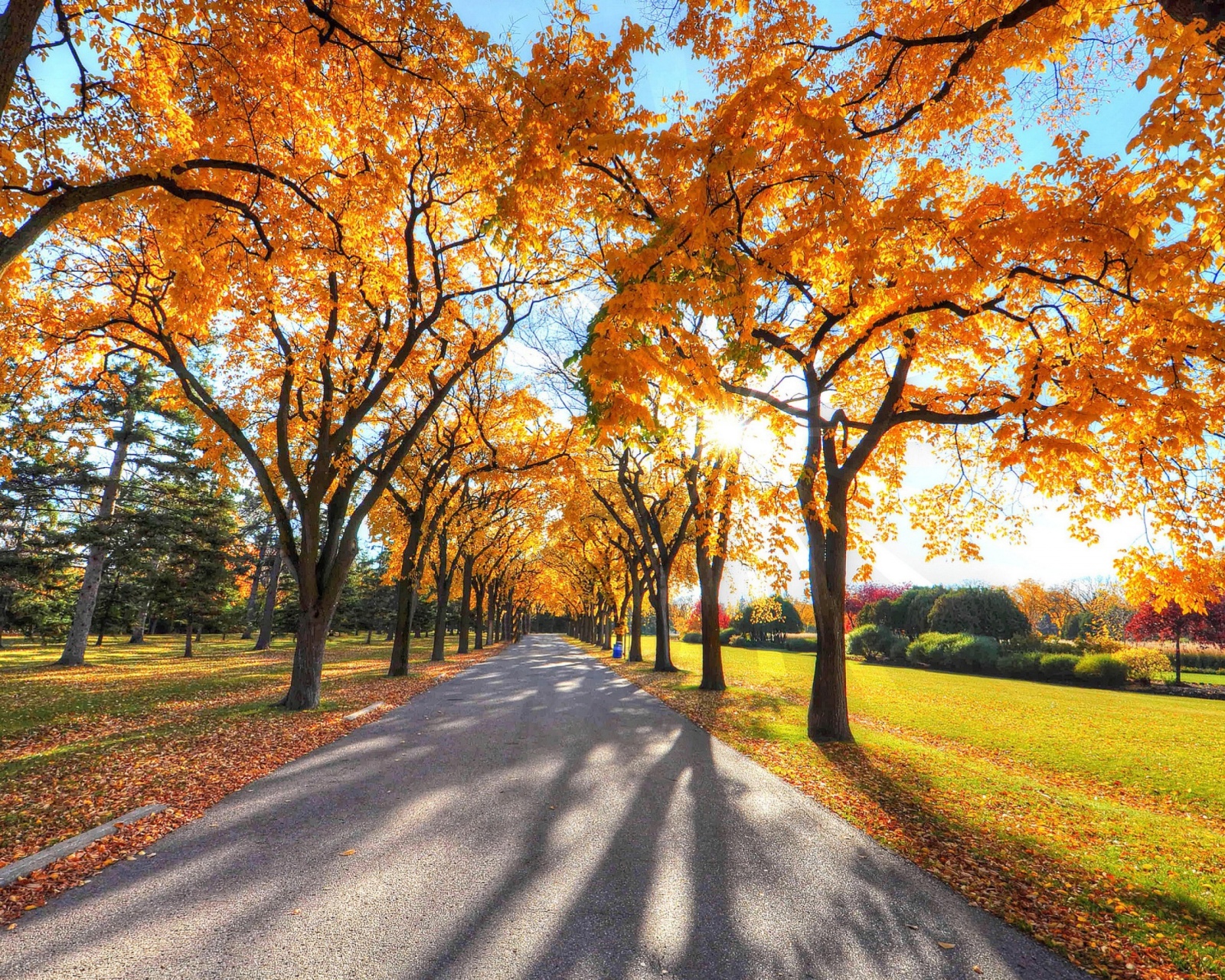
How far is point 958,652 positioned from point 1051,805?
3303cm

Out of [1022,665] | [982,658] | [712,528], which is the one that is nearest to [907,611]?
[982,658]

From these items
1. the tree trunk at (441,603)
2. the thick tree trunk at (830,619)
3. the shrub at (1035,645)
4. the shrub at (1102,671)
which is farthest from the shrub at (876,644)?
the thick tree trunk at (830,619)

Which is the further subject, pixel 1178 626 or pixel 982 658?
pixel 982 658

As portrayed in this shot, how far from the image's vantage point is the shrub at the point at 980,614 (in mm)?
42281

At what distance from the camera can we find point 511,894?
3607mm

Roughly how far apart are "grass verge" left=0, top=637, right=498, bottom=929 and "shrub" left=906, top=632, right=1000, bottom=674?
33.7 metres

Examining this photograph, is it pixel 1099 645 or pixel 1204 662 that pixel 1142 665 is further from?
pixel 1204 662

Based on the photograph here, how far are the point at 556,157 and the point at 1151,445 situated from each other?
940 cm

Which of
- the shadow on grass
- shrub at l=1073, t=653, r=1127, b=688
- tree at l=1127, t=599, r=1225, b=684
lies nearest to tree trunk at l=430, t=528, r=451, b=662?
the shadow on grass

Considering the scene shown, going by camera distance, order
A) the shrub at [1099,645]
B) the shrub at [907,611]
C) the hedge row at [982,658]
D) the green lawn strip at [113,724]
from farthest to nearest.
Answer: the shrub at [907,611] < the shrub at [1099,645] < the hedge row at [982,658] < the green lawn strip at [113,724]

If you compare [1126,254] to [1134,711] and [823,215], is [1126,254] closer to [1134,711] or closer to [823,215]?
[823,215]

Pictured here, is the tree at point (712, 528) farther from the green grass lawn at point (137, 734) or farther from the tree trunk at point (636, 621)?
the tree trunk at point (636, 621)

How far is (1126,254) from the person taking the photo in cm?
515

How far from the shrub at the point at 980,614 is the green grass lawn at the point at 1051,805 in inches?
1166
